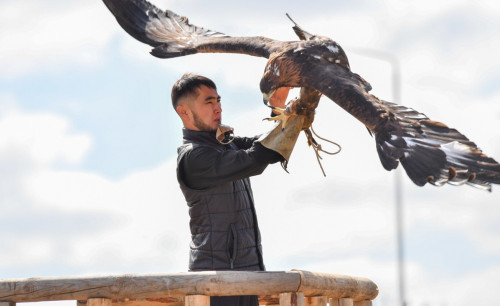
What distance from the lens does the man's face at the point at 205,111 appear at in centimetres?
566

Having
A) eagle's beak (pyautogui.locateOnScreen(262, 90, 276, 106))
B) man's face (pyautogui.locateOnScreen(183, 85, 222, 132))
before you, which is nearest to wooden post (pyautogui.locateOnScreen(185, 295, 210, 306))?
man's face (pyautogui.locateOnScreen(183, 85, 222, 132))

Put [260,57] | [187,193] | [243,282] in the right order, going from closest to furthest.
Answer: [243,282]
[187,193]
[260,57]

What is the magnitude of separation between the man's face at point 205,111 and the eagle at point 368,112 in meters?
0.37

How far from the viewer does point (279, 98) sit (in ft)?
20.0

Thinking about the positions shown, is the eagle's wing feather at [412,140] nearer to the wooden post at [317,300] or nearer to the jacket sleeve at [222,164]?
the jacket sleeve at [222,164]

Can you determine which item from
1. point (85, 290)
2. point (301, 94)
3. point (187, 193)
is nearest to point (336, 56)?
point (301, 94)

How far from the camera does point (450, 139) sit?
5.32 metres

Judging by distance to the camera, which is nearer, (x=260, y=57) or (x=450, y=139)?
(x=450, y=139)

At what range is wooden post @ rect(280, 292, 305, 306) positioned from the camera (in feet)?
15.7

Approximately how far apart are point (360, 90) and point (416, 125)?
38cm

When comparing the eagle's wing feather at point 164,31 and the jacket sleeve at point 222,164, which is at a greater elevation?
the eagle's wing feather at point 164,31

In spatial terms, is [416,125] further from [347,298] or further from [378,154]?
[347,298]

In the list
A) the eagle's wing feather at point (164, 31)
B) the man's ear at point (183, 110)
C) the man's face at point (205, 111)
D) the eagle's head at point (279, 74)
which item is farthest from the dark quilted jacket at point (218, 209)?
the eagle's wing feather at point (164, 31)

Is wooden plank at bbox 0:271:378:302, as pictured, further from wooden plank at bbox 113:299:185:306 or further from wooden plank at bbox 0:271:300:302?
wooden plank at bbox 113:299:185:306
